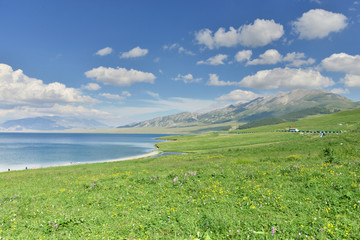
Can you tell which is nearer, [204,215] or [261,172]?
[204,215]

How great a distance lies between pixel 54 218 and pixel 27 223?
1.54 m

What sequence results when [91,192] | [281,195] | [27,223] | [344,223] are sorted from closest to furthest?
[344,223]
[27,223]
[281,195]
[91,192]

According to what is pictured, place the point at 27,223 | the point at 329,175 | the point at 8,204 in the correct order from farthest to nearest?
the point at 8,204, the point at 329,175, the point at 27,223

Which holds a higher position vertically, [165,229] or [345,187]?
[345,187]

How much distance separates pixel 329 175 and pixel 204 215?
1044cm

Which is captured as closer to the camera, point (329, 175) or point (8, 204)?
point (329, 175)

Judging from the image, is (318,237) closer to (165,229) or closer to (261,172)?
(165,229)

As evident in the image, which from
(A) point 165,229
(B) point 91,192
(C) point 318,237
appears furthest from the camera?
(B) point 91,192

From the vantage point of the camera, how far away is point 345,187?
11734 mm

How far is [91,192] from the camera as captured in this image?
17406 mm

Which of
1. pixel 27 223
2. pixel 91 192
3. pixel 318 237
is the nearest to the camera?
pixel 318 237

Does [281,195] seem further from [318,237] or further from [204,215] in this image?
[204,215]

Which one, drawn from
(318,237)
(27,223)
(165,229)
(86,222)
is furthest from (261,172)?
(27,223)

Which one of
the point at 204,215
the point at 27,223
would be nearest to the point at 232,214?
the point at 204,215
